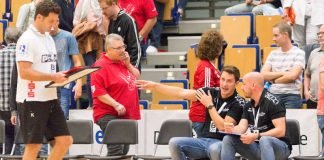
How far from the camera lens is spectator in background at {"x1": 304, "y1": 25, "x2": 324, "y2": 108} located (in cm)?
1030

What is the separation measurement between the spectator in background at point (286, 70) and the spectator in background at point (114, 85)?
5.46 feet

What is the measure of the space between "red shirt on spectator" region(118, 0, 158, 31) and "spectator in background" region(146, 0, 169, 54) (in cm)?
140

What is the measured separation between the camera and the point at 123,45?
9.32m

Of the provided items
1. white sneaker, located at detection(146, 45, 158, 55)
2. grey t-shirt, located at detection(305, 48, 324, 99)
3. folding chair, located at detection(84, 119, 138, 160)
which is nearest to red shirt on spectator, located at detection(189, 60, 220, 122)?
folding chair, located at detection(84, 119, 138, 160)

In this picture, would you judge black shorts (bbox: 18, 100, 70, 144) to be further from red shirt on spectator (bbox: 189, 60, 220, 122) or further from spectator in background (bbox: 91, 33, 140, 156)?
red shirt on spectator (bbox: 189, 60, 220, 122)

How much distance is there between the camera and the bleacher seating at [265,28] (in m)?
12.1

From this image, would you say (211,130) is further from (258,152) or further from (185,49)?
(185,49)

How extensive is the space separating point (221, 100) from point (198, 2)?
19.3 ft

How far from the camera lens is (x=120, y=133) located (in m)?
9.48

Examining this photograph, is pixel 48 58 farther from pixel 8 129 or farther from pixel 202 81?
pixel 8 129

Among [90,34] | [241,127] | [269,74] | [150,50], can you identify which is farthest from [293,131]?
[150,50]

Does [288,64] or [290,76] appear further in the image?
[288,64]

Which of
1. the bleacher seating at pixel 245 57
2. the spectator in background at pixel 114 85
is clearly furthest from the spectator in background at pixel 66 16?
the spectator in background at pixel 114 85

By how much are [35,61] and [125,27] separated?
183 cm
